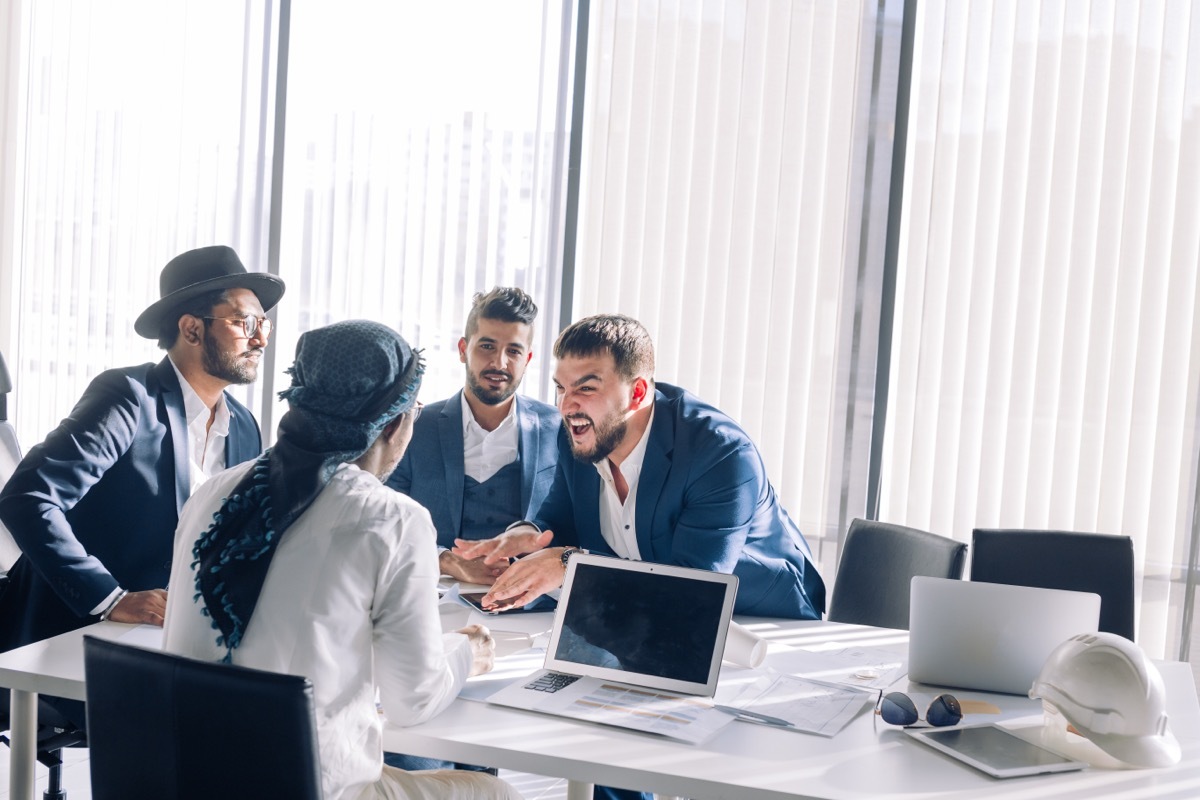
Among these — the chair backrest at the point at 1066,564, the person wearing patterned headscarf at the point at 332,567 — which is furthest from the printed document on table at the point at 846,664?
the person wearing patterned headscarf at the point at 332,567

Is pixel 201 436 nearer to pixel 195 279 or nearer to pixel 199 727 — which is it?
pixel 195 279

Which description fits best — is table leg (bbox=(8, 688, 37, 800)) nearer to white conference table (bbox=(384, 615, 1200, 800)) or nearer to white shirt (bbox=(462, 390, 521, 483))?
white conference table (bbox=(384, 615, 1200, 800))

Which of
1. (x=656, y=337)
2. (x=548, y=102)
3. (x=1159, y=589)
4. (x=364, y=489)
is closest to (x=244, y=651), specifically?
(x=364, y=489)

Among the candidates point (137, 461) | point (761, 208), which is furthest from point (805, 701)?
point (761, 208)

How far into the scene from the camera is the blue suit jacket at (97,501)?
8.07ft

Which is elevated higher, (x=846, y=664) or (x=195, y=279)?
(x=195, y=279)

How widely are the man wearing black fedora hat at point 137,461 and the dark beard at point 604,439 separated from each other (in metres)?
0.96

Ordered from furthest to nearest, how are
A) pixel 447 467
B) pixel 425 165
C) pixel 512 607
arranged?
pixel 425 165 < pixel 447 467 < pixel 512 607

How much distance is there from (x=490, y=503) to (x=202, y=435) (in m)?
0.87

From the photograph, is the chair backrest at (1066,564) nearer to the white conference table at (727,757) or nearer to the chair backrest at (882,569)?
the chair backrest at (882,569)

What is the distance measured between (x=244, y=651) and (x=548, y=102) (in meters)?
3.17

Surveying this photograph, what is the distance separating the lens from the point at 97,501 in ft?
8.94

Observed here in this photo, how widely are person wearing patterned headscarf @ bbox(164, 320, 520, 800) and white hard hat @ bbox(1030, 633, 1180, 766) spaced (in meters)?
1.06

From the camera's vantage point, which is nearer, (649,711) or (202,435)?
(649,711)
